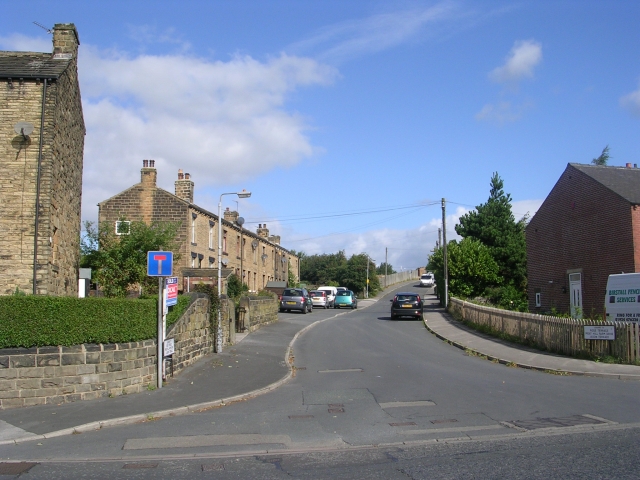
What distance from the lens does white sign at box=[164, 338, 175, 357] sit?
43.1 feet

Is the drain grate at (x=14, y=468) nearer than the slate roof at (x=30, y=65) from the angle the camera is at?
Yes

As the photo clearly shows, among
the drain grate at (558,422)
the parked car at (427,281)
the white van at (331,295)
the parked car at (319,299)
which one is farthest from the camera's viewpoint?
the parked car at (427,281)

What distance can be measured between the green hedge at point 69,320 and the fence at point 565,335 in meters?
11.7

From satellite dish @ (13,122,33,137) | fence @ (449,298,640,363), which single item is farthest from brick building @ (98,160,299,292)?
fence @ (449,298,640,363)

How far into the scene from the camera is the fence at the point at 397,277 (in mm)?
98650

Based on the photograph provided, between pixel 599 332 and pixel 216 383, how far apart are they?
1021cm

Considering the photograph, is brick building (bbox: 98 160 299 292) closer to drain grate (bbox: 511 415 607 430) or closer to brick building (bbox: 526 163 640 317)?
brick building (bbox: 526 163 640 317)

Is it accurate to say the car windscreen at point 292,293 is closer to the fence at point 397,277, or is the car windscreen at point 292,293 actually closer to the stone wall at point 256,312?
the stone wall at point 256,312

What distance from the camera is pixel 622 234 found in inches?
966

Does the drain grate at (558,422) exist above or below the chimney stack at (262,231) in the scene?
below

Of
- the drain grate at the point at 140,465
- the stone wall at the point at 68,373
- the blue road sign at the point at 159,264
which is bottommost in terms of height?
the drain grate at the point at 140,465

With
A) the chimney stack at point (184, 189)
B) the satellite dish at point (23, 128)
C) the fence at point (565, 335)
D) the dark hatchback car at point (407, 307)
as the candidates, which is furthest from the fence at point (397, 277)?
the satellite dish at point (23, 128)

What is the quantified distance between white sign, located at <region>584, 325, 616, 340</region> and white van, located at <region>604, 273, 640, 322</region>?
2.50 meters

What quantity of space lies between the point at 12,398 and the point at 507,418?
8.75 metres
